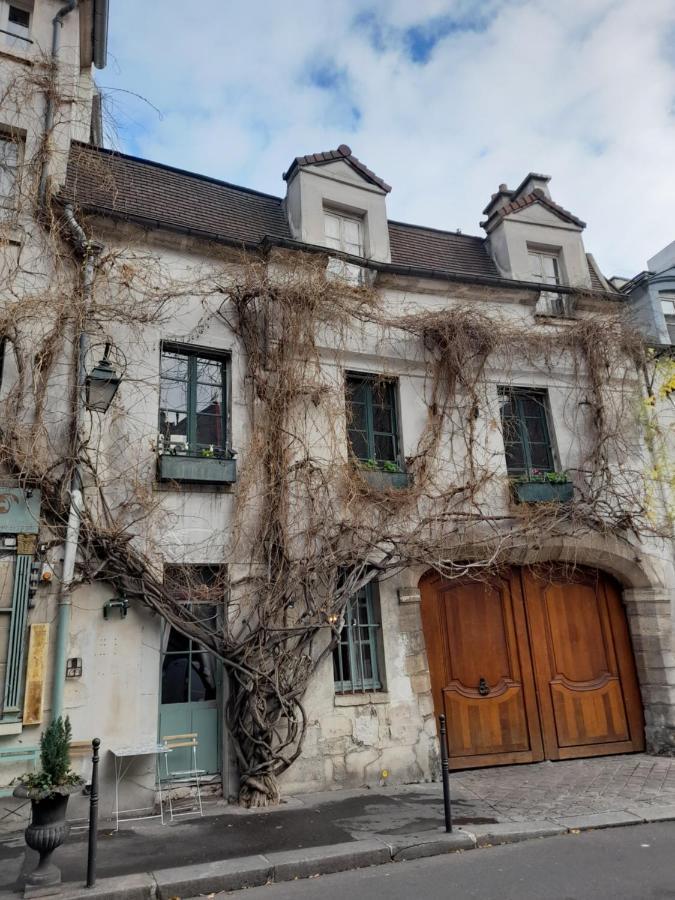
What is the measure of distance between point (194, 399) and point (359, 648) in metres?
3.81

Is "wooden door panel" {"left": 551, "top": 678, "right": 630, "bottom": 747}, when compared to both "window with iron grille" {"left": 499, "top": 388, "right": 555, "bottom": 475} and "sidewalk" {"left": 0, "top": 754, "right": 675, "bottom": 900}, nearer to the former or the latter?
"sidewalk" {"left": 0, "top": 754, "right": 675, "bottom": 900}

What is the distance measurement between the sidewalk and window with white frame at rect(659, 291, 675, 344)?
742cm

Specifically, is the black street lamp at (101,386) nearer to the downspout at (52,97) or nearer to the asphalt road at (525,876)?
the downspout at (52,97)

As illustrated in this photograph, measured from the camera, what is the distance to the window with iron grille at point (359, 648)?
7957 millimetres

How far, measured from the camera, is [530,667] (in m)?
9.03

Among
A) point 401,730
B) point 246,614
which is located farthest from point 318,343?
point 401,730

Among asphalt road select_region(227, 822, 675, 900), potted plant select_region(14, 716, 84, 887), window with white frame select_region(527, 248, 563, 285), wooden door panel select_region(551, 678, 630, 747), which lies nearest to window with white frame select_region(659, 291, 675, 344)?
window with white frame select_region(527, 248, 563, 285)

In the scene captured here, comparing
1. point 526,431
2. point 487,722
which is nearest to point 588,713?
point 487,722

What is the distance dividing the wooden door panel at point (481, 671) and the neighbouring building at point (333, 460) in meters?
0.03

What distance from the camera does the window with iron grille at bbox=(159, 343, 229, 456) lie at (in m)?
8.02

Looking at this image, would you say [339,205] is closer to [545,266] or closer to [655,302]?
[545,266]

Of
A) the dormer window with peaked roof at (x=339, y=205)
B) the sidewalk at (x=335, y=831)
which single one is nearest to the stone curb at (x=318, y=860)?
the sidewalk at (x=335, y=831)

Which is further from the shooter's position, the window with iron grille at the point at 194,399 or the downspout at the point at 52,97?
the window with iron grille at the point at 194,399

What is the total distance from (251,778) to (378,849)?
1.99 metres
